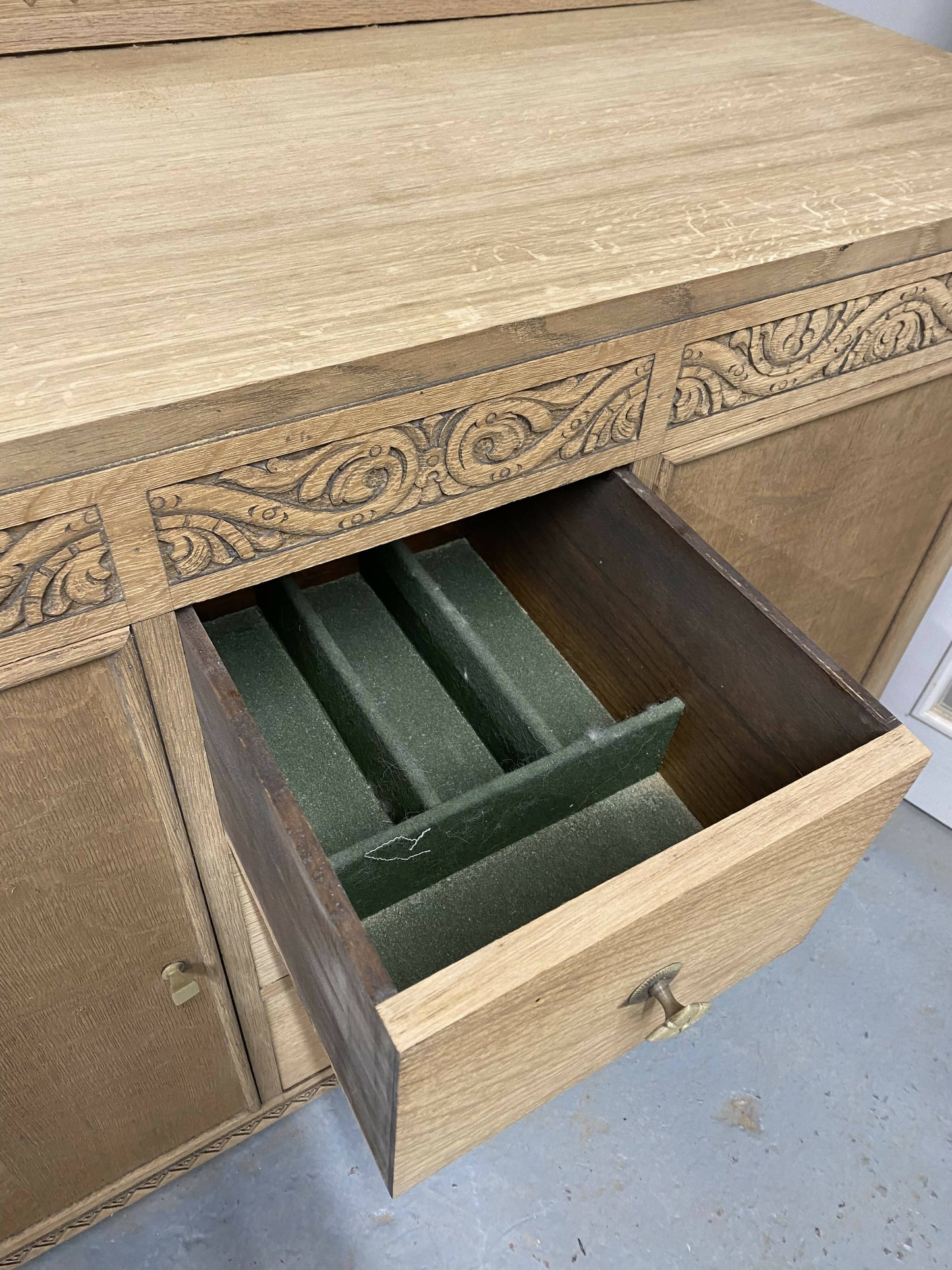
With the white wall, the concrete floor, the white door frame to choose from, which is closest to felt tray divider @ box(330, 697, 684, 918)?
the concrete floor

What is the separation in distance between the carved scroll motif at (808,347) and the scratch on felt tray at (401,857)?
30cm

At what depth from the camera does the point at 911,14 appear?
3.51 ft

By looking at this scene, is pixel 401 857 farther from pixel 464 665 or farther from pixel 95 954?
pixel 95 954

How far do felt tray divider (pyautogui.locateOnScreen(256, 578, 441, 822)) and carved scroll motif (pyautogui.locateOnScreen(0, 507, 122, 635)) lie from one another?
14cm

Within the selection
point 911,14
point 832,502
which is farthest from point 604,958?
point 911,14

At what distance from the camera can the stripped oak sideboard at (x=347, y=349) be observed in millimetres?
441

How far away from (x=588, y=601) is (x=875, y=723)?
0.75 ft

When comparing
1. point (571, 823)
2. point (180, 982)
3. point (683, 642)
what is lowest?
point (180, 982)

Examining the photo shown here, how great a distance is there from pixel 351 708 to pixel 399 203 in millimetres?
297

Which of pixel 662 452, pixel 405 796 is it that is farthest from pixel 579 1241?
pixel 662 452

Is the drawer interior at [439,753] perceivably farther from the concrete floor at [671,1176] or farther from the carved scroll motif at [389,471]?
the concrete floor at [671,1176]

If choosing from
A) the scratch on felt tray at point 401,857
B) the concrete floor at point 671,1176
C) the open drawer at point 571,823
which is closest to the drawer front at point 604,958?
the open drawer at point 571,823

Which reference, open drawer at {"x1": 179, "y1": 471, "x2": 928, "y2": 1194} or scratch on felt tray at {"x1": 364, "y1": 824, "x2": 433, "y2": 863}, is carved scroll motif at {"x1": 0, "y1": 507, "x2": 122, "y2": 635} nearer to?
open drawer at {"x1": 179, "y1": 471, "x2": 928, "y2": 1194}

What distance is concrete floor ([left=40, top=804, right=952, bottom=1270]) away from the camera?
868mm
